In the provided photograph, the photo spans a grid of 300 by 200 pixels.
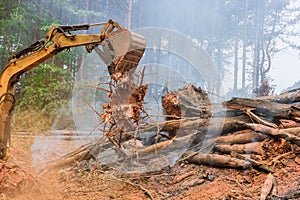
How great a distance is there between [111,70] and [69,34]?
596 millimetres

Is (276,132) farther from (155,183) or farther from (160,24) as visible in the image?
(160,24)

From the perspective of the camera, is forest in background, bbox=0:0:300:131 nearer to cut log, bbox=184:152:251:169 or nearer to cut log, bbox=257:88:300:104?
cut log, bbox=184:152:251:169

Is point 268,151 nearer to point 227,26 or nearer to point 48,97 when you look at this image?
point 48,97

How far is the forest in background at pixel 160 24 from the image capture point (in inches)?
385

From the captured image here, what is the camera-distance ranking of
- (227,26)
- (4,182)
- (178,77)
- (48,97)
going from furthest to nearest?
(227,26) < (48,97) < (178,77) < (4,182)

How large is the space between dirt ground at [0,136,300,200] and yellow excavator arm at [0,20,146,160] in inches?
17.5

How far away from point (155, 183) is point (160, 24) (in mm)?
17489

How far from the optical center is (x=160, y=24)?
63.5 feet

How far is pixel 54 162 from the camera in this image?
12.5 feet

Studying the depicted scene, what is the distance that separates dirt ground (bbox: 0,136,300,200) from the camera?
8.09ft

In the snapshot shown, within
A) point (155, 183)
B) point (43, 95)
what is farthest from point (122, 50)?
point (43, 95)

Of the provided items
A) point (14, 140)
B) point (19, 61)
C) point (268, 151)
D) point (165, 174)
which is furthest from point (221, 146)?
Answer: point (14, 140)

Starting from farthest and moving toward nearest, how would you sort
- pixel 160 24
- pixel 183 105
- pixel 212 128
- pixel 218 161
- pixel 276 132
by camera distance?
1. pixel 160 24
2. pixel 183 105
3. pixel 212 128
4. pixel 218 161
5. pixel 276 132

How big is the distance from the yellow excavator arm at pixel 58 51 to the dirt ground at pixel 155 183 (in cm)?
44
